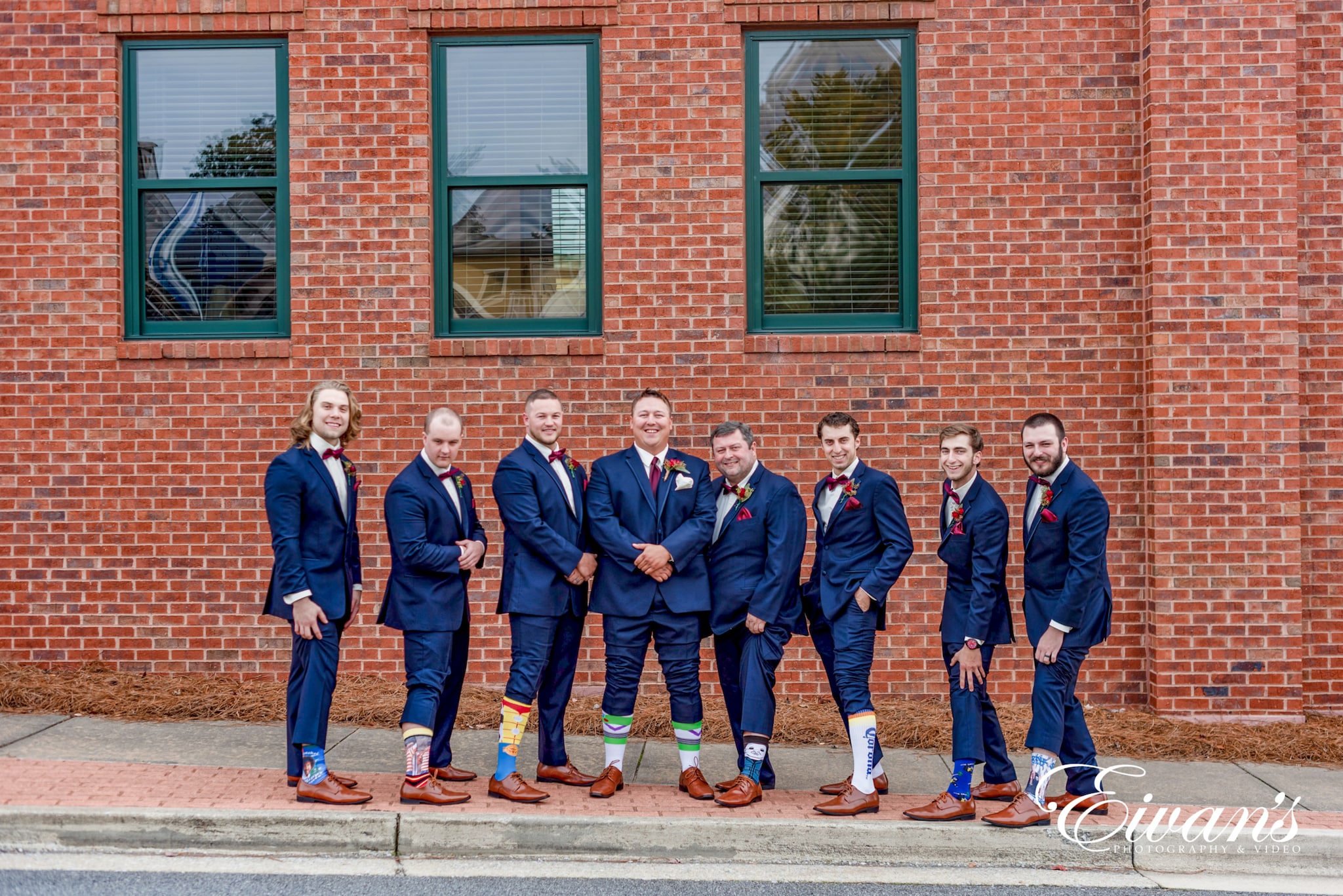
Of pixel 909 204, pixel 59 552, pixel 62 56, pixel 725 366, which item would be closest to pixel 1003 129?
pixel 909 204

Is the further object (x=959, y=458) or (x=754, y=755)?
(x=754, y=755)

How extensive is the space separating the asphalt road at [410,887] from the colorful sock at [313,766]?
0.68m

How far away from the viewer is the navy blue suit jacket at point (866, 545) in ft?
19.0

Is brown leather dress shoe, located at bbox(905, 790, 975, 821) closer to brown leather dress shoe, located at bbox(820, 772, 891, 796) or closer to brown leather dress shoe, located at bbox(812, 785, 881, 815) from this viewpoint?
brown leather dress shoe, located at bbox(812, 785, 881, 815)

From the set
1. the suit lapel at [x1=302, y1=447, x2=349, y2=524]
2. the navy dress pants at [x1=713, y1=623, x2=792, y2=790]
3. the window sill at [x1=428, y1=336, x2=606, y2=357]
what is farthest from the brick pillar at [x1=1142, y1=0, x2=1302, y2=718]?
the suit lapel at [x1=302, y1=447, x2=349, y2=524]

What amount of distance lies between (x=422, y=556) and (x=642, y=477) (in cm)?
122

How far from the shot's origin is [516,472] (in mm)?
5984

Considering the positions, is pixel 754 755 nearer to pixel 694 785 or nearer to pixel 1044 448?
pixel 694 785

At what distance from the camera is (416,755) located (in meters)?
5.67

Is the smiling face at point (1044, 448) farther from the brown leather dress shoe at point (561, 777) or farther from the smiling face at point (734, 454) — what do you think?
the brown leather dress shoe at point (561, 777)

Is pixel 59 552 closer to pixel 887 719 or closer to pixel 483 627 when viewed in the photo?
pixel 483 627

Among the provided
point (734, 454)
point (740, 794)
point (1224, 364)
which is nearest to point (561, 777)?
point (740, 794)

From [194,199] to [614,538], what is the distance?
478 centimetres

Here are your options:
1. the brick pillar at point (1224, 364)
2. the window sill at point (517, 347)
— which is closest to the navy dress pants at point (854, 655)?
the brick pillar at point (1224, 364)
